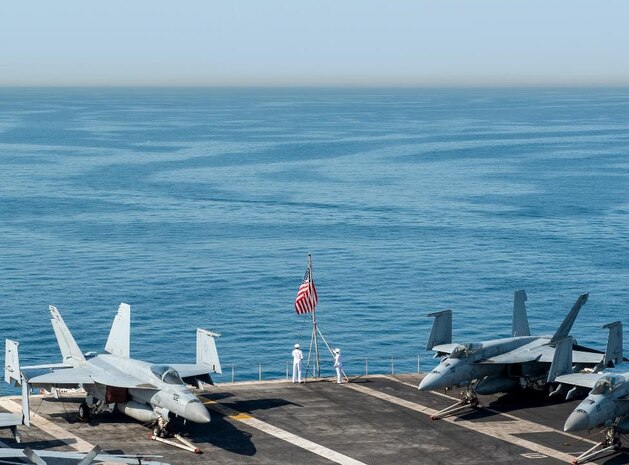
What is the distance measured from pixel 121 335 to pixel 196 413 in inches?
347

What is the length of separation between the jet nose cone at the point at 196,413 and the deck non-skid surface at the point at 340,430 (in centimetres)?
123

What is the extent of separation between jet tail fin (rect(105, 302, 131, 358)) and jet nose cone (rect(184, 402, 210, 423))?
7533mm

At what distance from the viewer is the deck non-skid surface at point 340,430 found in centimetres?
3972

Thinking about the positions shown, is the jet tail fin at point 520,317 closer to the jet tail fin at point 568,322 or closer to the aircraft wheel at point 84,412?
the jet tail fin at point 568,322

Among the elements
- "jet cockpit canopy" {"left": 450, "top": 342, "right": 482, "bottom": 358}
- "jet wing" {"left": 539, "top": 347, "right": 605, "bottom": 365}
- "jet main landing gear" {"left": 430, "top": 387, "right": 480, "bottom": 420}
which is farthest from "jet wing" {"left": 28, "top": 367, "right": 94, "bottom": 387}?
"jet wing" {"left": 539, "top": 347, "right": 605, "bottom": 365}

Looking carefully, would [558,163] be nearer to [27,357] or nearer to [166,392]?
[27,357]

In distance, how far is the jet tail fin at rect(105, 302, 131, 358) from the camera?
155 feet

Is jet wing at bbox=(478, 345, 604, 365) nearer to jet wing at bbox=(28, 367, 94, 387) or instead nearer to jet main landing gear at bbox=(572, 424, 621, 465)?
jet main landing gear at bbox=(572, 424, 621, 465)

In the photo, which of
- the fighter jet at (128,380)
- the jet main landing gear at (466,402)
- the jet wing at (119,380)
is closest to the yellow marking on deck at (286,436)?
the fighter jet at (128,380)

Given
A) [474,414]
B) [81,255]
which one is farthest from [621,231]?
[474,414]

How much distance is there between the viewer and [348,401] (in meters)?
47.7

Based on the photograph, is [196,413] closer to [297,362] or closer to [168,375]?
[168,375]

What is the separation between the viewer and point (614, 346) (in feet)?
152

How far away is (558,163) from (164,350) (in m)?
132
